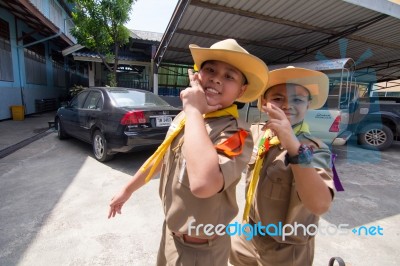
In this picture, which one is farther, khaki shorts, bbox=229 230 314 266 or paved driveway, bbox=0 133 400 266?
paved driveway, bbox=0 133 400 266

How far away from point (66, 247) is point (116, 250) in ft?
1.50

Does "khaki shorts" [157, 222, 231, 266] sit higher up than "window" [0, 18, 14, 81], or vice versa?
"window" [0, 18, 14, 81]

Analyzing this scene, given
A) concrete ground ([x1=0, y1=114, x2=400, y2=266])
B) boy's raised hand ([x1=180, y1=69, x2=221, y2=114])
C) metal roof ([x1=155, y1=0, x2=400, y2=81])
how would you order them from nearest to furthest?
1. boy's raised hand ([x1=180, y1=69, x2=221, y2=114])
2. concrete ground ([x1=0, y1=114, x2=400, y2=266])
3. metal roof ([x1=155, y1=0, x2=400, y2=81])

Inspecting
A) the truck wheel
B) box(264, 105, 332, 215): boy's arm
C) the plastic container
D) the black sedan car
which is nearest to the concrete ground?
the black sedan car

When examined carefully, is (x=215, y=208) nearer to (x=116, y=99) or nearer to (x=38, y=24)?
(x=116, y=99)

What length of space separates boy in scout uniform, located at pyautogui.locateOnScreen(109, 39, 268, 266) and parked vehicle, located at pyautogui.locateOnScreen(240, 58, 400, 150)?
3939mm

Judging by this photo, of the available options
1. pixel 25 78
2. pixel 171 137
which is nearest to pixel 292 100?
pixel 171 137

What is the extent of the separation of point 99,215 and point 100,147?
80.8 inches

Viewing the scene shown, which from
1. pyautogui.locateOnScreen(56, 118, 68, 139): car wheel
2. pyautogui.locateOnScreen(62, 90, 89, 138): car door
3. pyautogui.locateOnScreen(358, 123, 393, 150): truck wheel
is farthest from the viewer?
pyautogui.locateOnScreen(358, 123, 393, 150): truck wheel

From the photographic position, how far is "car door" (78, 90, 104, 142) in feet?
15.0

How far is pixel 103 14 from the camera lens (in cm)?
912

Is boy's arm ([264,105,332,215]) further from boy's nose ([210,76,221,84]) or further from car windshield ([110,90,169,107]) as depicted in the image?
car windshield ([110,90,169,107])

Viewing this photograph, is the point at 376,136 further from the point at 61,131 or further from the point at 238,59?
the point at 61,131

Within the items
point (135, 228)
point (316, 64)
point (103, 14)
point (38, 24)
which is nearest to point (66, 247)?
point (135, 228)
